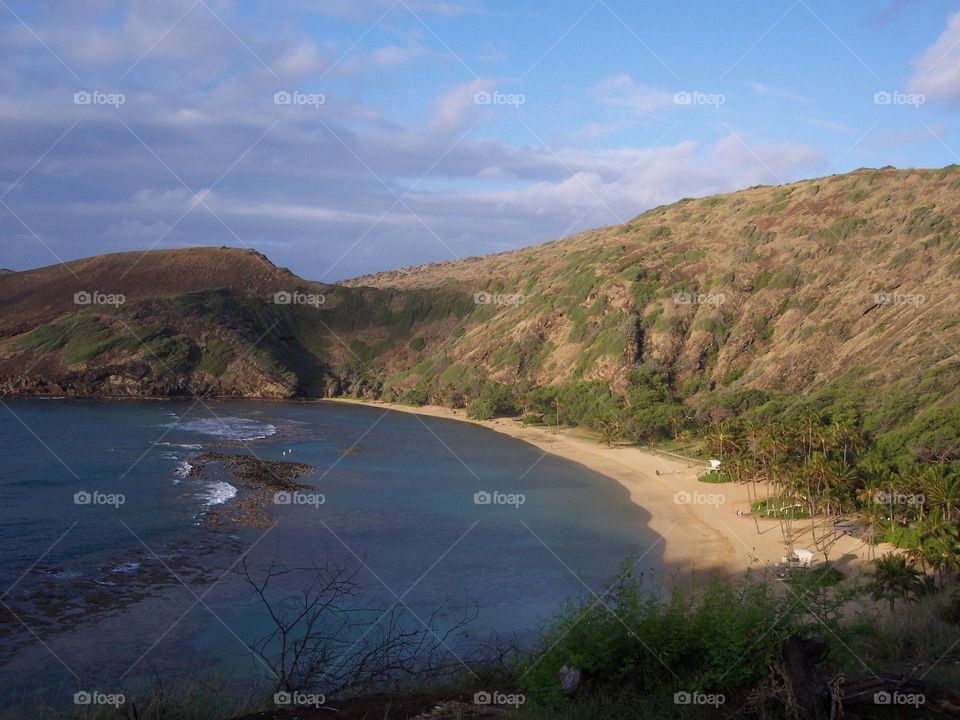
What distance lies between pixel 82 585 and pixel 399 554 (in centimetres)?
1115

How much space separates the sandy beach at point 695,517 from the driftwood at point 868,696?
12882 mm

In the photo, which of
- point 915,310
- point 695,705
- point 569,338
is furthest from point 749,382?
point 695,705

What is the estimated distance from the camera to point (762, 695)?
28.8 feet

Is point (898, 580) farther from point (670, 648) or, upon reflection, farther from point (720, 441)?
point (720, 441)

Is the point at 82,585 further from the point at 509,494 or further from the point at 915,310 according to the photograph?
the point at 915,310
